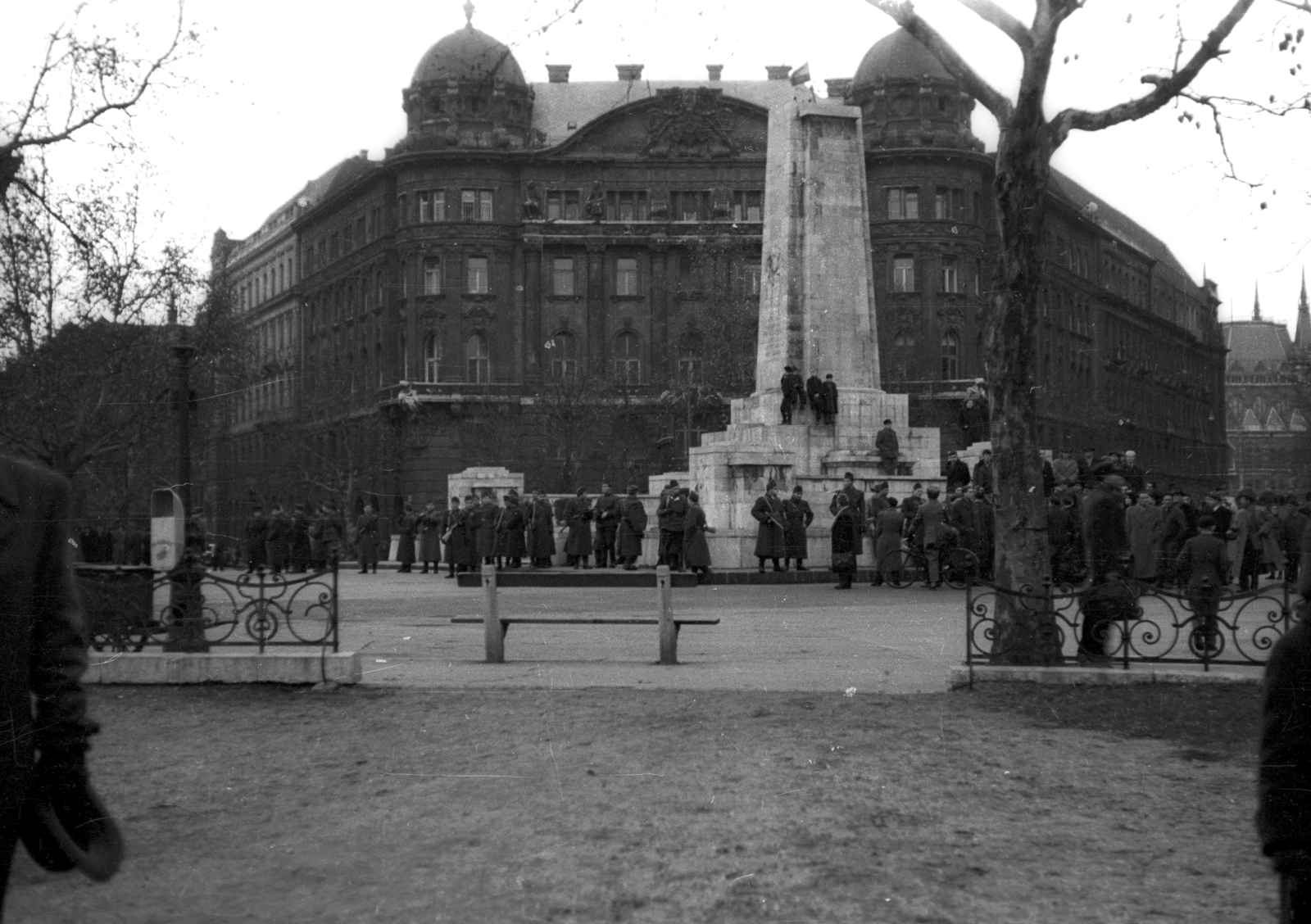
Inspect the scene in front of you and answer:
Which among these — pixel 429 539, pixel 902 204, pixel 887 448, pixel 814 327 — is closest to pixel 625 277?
pixel 902 204

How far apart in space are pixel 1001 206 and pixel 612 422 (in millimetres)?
59914

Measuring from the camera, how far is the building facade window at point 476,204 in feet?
254

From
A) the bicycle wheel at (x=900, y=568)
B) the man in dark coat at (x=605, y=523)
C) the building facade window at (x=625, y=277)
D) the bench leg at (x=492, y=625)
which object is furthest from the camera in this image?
the building facade window at (x=625, y=277)

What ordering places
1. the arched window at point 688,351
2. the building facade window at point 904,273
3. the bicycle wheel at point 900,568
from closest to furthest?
the bicycle wheel at point 900,568, the arched window at point 688,351, the building facade window at point 904,273

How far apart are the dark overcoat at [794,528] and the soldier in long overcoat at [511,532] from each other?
18.2ft

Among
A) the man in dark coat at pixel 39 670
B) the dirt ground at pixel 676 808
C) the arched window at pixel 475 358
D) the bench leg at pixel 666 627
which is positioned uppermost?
the arched window at pixel 475 358

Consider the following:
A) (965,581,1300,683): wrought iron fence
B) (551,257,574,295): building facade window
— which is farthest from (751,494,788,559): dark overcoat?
(551,257,574,295): building facade window

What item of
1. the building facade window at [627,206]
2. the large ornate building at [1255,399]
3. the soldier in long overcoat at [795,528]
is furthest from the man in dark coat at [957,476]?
the large ornate building at [1255,399]

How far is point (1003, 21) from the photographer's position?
1320 centimetres

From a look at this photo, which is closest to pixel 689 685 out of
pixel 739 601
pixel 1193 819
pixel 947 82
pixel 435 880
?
pixel 1193 819

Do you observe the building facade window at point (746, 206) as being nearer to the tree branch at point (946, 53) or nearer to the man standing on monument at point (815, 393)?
the man standing on monument at point (815, 393)

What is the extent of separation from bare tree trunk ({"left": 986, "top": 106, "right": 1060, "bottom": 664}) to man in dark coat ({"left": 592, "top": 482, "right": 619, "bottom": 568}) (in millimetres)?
18734

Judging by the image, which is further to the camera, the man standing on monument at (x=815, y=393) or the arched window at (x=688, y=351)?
the arched window at (x=688, y=351)

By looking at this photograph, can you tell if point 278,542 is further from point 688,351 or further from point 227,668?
point 688,351
